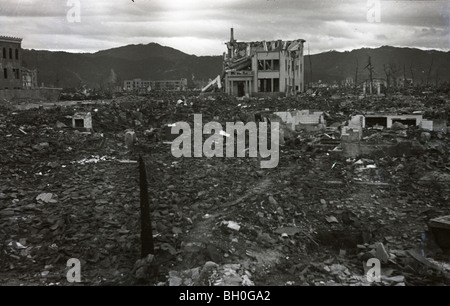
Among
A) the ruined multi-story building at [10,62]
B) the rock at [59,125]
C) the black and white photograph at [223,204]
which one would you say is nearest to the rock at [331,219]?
the black and white photograph at [223,204]

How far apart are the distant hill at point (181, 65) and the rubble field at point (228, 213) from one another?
105 m

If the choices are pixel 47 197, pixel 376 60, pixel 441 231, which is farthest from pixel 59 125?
pixel 376 60

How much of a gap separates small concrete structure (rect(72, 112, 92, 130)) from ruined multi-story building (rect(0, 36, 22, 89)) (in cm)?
2764

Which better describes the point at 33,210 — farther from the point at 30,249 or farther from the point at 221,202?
the point at 221,202

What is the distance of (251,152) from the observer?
15.3 meters

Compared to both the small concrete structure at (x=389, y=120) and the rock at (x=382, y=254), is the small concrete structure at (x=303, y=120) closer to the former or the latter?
the small concrete structure at (x=389, y=120)

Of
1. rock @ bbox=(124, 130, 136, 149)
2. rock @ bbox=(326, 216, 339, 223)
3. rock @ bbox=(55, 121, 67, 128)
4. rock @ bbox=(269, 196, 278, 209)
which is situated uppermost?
rock @ bbox=(55, 121, 67, 128)

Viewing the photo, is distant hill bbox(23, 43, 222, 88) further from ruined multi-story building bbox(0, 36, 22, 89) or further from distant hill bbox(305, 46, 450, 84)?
ruined multi-story building bbox(0, 36, 22, 89)

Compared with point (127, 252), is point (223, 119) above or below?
above

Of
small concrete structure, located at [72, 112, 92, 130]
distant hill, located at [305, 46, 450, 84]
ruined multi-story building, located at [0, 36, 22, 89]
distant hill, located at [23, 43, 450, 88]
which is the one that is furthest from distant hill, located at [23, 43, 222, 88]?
small concrete structure, located at [72, 112, 92, 130]

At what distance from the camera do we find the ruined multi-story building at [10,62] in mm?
43344

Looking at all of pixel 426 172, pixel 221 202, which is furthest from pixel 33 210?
pixel 426 172

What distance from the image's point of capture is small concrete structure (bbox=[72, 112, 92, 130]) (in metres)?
19.3
